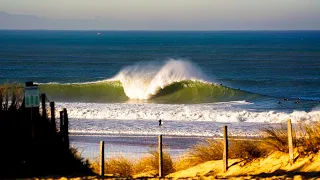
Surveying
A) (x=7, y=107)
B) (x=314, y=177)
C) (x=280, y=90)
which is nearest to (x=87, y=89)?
(x=280, y=90)

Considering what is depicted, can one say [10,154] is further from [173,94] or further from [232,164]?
[173,94]

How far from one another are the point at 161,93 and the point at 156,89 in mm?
735

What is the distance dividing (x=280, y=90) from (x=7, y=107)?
138 ft

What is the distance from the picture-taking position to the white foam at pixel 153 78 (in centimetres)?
4812

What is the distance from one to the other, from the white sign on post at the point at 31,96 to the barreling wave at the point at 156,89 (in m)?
29.1

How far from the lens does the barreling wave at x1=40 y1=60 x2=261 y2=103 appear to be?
1801 inches

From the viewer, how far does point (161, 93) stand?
47844mm

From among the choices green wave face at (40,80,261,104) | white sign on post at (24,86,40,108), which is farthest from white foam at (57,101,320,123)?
white sign on post at (24,86,40,108)

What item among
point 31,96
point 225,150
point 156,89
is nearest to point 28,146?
point 31,96

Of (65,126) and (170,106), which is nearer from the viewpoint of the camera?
(65,126)

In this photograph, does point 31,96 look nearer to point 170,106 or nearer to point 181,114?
point 181,114

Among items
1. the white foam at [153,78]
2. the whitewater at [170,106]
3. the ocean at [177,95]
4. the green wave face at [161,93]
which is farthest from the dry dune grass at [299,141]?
the white foam at [153,78]

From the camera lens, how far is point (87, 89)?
50.3 m

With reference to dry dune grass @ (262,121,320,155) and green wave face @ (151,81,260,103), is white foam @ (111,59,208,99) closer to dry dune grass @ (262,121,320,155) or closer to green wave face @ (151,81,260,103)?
green wave face @ (151,81,260,103)
